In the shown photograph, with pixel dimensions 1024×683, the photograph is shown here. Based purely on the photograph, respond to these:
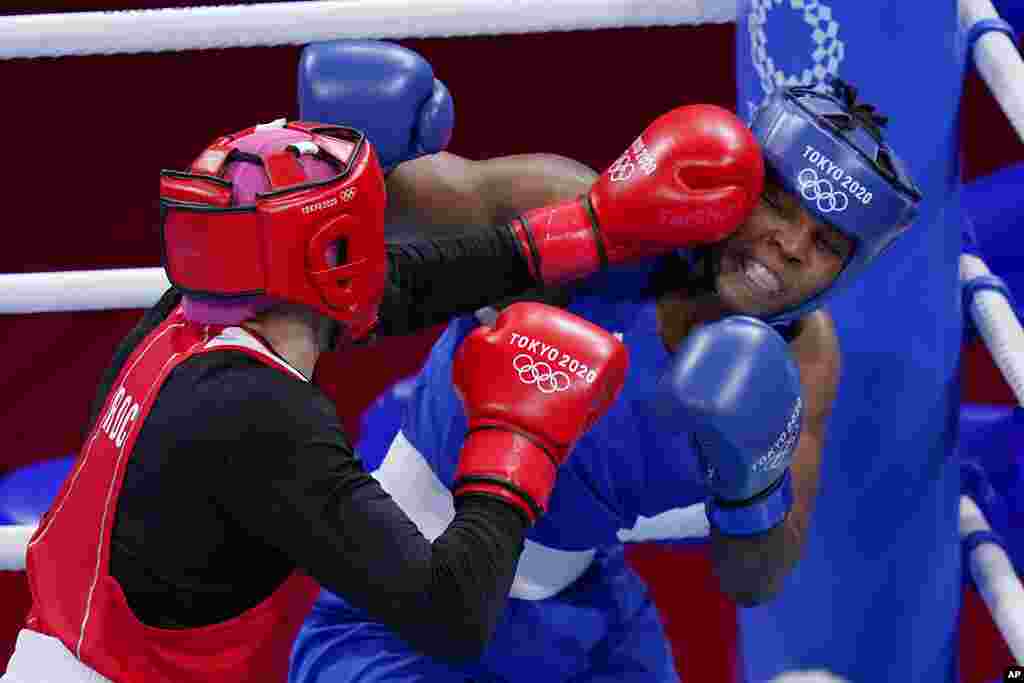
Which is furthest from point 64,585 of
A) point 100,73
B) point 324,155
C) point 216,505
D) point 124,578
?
point 100,73

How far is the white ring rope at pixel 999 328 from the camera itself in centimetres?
174

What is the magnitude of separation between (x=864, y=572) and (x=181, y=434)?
0.99 m

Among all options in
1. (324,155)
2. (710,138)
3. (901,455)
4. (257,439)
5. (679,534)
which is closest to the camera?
(257,439)

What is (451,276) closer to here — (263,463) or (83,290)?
(263,463)

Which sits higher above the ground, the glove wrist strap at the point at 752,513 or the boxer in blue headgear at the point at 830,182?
the boxer in blue headgear at the point at 830,182

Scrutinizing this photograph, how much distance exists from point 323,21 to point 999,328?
3.06 ft

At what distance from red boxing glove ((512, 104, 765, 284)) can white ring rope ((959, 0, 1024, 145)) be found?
31 centimetres

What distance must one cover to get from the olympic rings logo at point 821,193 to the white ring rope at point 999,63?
9.0 inches

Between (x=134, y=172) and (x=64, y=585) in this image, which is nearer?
(x=64, y=585)

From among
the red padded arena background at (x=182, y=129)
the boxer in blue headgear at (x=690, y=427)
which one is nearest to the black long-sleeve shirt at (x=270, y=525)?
the boxer in blue headgear at (x=690, y=427)

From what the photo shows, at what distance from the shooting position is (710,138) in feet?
5.43

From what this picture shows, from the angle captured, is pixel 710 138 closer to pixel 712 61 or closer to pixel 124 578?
pixel 124 578

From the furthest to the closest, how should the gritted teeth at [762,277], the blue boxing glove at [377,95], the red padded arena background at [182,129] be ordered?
1. the red padded arena background at [182,129]
2. the blue boxing glove at [377,95]
3. the gritted teeth at [762,277]

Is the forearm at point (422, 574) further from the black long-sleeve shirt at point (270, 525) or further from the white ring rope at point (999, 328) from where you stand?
the white ring rope at point (999, 328)
